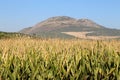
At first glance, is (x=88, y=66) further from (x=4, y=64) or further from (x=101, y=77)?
(x=4, y=64)

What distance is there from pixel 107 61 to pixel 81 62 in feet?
1.72

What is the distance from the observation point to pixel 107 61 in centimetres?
584

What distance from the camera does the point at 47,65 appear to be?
5.66 metres

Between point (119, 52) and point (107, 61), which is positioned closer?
point (107, 61)

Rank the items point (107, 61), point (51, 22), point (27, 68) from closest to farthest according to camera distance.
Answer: point (27, 68) → point (107, 61) → point (51, 22)

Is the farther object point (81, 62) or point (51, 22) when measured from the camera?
point (51, 22)

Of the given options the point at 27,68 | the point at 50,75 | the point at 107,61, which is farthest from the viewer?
the point at 107,61

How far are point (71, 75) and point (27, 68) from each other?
2.55ft

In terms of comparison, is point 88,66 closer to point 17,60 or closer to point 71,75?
point 71,75

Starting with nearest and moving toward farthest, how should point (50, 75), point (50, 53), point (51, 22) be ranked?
point (50, 75) → point (50, 53) → point (51, 22)

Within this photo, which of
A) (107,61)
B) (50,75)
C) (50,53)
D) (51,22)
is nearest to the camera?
(50,75)

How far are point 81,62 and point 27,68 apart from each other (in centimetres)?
97

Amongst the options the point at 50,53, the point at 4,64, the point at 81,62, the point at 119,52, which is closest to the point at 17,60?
the point at 4,64

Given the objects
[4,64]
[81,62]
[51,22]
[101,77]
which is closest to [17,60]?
[4,64]
